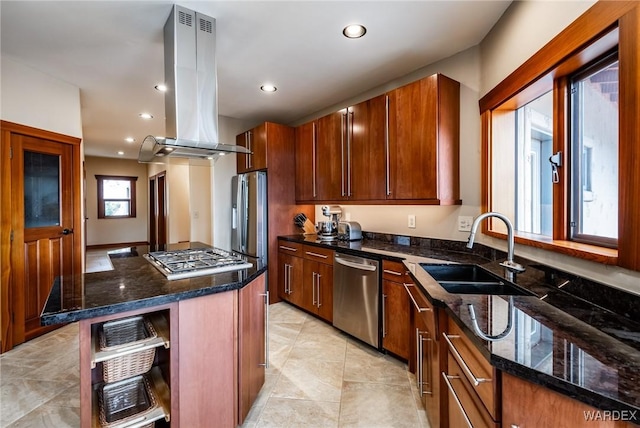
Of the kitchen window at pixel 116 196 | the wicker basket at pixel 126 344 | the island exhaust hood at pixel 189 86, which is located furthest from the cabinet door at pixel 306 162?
the kitchen window at pixel 116 196

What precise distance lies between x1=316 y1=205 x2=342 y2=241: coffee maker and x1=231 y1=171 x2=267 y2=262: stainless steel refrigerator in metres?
0.75

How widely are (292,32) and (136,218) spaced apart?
8.12 meters

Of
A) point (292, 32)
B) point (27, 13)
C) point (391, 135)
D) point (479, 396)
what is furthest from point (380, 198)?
point (27, 13)

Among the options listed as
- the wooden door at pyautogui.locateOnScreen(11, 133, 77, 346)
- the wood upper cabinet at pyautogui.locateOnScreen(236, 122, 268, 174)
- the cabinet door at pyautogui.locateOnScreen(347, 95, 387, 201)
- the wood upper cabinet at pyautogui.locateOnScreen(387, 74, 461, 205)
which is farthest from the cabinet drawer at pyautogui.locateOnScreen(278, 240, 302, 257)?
the wooden door at pyautogui.locateOnScreen(11, 133, 77, 346)

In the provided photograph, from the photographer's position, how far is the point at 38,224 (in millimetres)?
2986

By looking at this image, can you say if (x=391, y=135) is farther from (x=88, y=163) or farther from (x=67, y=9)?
(x=88, y=163)

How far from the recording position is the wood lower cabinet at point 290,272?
11.3ft

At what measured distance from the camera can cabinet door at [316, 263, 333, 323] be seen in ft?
9.78

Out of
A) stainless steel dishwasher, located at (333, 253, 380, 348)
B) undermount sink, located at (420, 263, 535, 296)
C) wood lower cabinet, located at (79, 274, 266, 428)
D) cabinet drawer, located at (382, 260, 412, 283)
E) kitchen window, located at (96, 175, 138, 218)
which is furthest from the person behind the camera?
kitchen window, located at (96, 175, 138, 218)

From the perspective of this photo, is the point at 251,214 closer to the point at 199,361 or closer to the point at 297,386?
the point at 297,386

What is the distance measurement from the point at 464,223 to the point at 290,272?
6.75 feet

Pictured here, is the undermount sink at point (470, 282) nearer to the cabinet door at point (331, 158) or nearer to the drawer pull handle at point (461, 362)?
the drawer pull handle at point (461, 362)

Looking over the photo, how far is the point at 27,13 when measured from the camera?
1.94 m

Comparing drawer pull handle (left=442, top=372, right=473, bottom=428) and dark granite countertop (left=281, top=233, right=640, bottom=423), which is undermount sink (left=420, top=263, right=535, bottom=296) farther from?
drawer pull handle (left=442, top=372, right=473, bottom=428)
